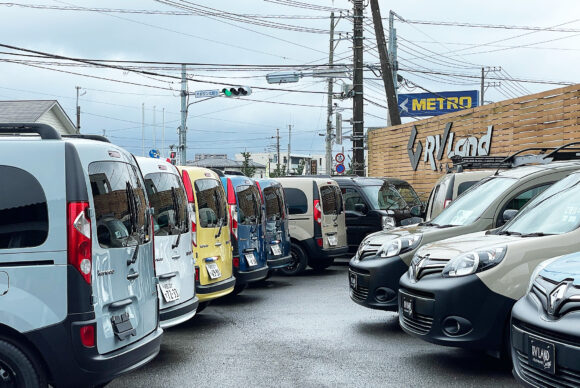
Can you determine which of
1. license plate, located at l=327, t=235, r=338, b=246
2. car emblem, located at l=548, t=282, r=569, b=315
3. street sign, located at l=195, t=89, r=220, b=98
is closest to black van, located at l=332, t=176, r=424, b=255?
license plate, located at l=327, t=235, r=338, b=246

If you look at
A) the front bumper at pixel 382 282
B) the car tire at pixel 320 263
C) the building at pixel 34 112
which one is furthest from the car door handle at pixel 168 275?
the building at pixel 34 112

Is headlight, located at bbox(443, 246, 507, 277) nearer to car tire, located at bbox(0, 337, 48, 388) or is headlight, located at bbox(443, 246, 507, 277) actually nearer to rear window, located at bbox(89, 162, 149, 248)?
rear window, located at bbox(89, 162, 149, 248)

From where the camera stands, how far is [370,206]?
15.7 metres

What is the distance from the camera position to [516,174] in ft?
26.0

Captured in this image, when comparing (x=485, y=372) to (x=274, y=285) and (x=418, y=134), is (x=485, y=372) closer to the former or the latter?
(x=274, y=285)

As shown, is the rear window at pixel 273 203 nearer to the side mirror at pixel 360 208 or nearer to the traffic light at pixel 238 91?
the side mirror at pixel 360 208

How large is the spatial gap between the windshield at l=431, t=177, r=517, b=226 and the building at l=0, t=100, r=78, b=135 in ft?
95.6

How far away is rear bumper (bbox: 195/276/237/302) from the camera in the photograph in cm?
856

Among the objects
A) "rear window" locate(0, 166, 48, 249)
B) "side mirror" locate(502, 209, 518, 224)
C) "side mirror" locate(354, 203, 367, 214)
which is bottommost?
"side mirror" locate(354, 203, 367, 214)

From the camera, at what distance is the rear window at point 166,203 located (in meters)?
7.46

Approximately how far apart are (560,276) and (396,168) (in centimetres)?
2275

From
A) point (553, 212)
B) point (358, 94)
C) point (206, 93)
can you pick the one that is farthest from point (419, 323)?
point (206, 93)

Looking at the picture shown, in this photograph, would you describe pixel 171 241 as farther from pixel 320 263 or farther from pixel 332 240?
pixel 320 263

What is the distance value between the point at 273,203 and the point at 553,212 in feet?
21.5
